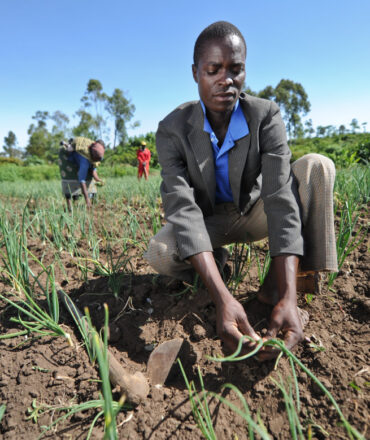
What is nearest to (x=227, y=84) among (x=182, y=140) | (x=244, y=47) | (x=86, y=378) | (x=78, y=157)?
(x=244, y=47)

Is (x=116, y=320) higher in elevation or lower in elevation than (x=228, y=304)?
lower

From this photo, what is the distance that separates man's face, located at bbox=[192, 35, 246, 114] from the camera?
1207mm

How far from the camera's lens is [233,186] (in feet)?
4.82

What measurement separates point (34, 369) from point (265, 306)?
94 centimetres

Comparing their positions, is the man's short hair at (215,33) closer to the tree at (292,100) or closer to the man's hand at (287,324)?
the man's hand at (287,324)

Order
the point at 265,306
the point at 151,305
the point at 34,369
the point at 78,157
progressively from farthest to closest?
the point at 78,157
the point at 151,305
the point at 265,306
the point at 34,369

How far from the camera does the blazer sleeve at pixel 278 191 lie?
119cm

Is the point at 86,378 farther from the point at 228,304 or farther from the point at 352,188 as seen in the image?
the point at 352,188

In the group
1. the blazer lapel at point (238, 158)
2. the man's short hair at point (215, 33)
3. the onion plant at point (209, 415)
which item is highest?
the man's short hair at point (215, 33)

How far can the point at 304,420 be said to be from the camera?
2.94 feet

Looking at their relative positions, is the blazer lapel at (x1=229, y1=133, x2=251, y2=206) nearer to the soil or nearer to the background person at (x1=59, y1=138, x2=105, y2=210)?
the soil

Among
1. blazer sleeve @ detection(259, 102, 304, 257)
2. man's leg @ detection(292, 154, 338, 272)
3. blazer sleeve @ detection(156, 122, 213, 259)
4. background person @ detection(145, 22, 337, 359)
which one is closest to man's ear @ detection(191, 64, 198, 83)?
background person @ detection(145, 22, 337, 359)

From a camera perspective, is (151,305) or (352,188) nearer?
(151,305)

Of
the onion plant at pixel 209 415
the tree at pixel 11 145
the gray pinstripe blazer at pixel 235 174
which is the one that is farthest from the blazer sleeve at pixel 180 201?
the tree at pixel 11 145
